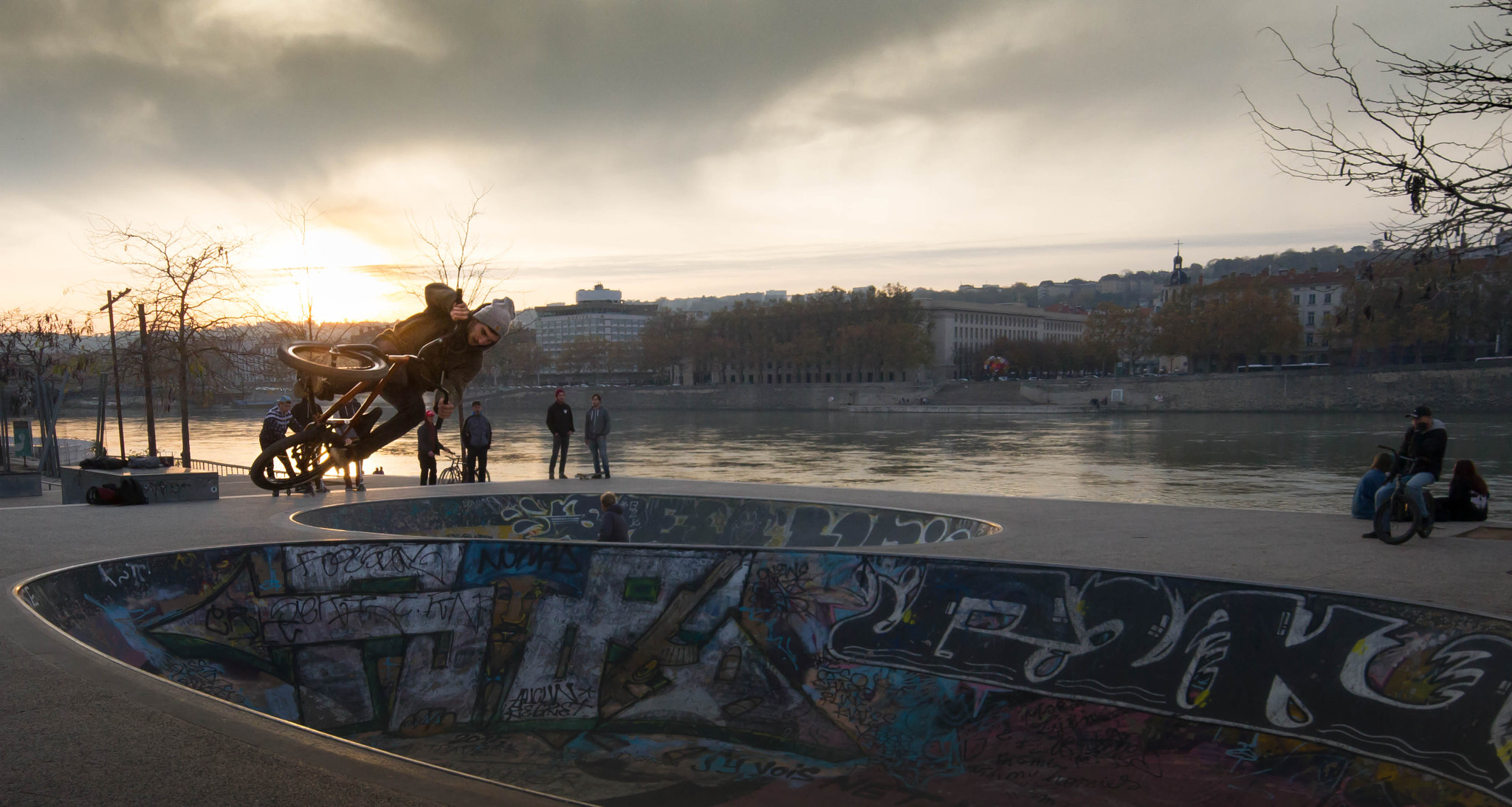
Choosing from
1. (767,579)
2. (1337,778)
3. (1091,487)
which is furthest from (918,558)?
(1091,487)

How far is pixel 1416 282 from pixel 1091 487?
61.2 ft

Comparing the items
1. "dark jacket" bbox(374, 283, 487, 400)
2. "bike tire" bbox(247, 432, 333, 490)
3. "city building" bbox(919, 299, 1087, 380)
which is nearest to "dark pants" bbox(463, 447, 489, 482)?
"bike tire" bbox(247, 432, 333, 490)

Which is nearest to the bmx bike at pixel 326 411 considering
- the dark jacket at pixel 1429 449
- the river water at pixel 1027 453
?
the dark jacket at pixel 1429 449

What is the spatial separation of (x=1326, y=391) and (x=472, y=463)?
236ft

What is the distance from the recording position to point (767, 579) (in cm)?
865

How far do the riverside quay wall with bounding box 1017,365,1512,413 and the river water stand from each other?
4215 millimetres

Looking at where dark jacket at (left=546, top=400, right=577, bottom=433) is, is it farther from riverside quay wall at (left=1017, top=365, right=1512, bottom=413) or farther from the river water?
riverside quay wall at (left=1017, top=365, right=1512, bottom=413)

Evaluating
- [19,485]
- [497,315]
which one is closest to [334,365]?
[497,315]

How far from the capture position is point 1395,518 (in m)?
9.77

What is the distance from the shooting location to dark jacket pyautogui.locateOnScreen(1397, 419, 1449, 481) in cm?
956

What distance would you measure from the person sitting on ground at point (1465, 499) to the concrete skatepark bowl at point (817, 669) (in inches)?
227

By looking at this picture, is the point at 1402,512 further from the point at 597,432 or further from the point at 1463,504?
the point at 597,432

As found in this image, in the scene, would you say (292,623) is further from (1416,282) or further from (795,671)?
(1416,282)

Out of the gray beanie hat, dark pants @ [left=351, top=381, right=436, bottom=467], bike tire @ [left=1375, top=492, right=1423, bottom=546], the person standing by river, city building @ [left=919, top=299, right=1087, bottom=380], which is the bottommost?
bike tire @ [left=1375, top=492, right=1423, bottom=546]
